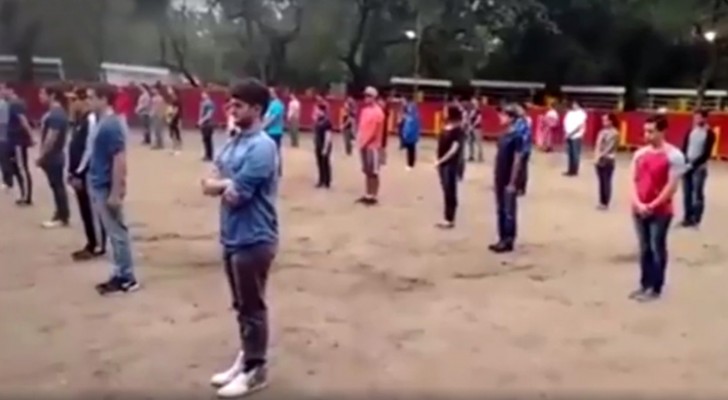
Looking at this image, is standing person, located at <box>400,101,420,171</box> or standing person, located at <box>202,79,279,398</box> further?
standing person, located at <box>400,101,420,171</box>

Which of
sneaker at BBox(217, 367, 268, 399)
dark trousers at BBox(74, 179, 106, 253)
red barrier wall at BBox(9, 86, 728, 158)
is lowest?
red barrier wall at BBox(9, 86, 728, 158)

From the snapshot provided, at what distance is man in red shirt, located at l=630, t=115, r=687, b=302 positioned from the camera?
9.67 metres

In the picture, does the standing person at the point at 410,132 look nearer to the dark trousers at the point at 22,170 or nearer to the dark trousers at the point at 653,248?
the dark trousers at the point at 22,170

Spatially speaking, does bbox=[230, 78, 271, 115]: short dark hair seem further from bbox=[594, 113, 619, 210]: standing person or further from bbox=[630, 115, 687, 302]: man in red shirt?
bbox=[594, 113, 619, 210]: standing person

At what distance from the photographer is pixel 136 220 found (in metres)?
15.2

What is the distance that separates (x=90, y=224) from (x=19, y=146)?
5841 mm

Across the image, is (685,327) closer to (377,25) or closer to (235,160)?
(235,160)

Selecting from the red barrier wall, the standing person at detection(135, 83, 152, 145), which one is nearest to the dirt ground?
the standing person at detection(135, 83, 152, 145)

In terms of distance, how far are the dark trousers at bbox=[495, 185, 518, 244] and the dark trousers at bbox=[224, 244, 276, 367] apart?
20.0 feet

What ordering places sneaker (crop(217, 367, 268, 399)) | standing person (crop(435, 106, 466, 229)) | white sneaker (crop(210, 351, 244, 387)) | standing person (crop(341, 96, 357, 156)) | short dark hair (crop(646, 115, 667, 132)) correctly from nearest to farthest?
1. sneaker (crop(217, 367, 268, 399))
2. white sneaker (crop(210, 351, 244, 387))
3. short dark hair (crop(646, 115, 667, 132))
4. standing person (crop(435, 106, 466, 229))
5. standing person (crop(341, 96, 357, 156))

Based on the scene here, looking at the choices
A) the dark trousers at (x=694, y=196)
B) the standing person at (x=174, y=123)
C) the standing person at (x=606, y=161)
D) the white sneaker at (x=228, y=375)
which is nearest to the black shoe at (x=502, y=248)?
the dark trousers at (x=694, y=196)

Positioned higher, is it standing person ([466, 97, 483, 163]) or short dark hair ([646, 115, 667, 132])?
short dark hair ([646, 115, 667, 132])

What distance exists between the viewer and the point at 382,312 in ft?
30.9

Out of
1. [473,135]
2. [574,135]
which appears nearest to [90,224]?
[574,135]
